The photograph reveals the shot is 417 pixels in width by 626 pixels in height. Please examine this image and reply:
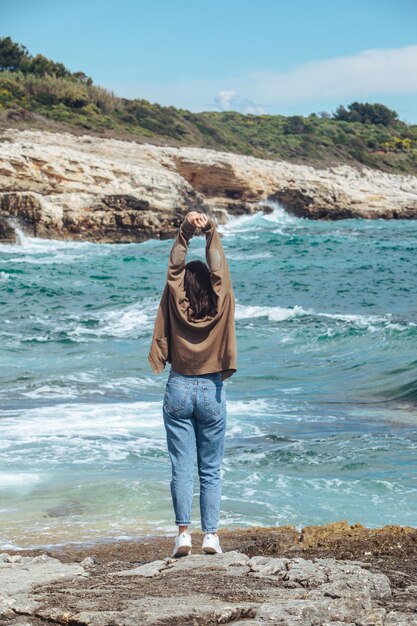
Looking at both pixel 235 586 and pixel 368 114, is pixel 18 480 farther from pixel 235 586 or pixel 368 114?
pixel 368 114

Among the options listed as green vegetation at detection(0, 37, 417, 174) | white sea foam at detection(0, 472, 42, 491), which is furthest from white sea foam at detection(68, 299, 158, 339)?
green vegetation at detection(0, 37, 417, 174)

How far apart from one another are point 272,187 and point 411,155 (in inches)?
1007

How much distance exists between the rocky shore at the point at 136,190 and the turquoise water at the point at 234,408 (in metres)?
9.50

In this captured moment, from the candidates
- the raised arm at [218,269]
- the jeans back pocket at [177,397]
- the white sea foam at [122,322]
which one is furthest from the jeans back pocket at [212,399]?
the white sea foam at [122,322]

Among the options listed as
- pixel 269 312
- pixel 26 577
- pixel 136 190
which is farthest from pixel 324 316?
pixel 136 190

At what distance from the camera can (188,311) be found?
514cm

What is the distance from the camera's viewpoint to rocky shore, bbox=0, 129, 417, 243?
115 ft

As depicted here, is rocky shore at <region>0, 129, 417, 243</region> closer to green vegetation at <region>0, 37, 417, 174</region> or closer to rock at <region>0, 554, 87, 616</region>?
green vegetation at <region>0, 37, 417, 174</region>

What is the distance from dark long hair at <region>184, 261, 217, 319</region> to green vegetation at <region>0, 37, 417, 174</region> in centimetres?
3904

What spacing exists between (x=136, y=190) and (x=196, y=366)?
3328 cm

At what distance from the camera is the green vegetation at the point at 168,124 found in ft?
157

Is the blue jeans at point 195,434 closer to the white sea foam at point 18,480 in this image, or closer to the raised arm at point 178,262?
the raised arm at point 178,262

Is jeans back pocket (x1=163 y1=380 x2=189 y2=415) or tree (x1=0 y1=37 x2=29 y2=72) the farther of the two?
tree (x1=0 y1=37 x2=29 y2=72)

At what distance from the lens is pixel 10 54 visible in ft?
201
